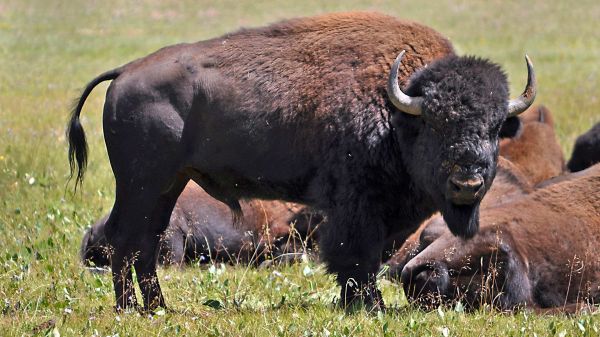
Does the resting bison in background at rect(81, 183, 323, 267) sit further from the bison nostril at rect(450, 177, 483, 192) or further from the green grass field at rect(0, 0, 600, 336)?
the bison nostril at rect(450, 177, 483, 192)

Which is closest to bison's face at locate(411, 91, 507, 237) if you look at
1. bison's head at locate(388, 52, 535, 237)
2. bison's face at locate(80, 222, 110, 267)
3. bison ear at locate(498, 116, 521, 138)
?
bison's head at locate(388, 52, 535, 237)

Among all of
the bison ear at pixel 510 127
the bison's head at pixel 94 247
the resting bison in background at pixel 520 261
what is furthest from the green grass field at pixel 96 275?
the bison ear at pixel 510 127

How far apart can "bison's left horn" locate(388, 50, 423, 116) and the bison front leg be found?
81cm

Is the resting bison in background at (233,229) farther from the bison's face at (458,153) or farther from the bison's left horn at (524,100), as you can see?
the bison's left horn at (524,100)

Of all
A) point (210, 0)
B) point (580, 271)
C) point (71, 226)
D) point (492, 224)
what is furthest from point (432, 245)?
point (210, 0)

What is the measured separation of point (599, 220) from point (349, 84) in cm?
238

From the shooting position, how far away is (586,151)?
1423 centimetres

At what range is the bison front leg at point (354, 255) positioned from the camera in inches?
299

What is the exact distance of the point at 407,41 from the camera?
800cm

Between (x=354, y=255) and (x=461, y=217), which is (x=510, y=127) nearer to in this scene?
(x=461, y=217)

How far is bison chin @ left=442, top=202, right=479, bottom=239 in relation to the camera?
7410 mm

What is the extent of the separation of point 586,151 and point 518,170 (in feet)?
12.1

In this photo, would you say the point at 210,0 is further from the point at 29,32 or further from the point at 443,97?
the point at 443,97

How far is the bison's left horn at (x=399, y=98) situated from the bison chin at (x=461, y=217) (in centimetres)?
69
